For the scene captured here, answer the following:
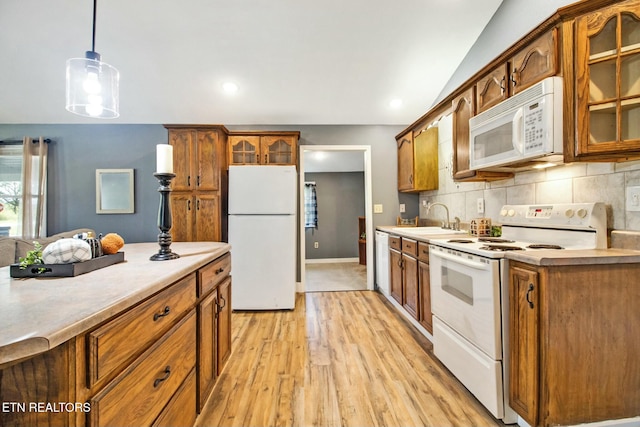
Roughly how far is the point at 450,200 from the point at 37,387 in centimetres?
330

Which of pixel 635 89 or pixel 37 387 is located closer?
pixel 37 387


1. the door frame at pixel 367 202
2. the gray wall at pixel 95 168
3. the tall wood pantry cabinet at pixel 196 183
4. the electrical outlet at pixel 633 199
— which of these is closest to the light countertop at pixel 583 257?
the electrical outlet at pixel 633 199

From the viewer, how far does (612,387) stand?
1.30 meters

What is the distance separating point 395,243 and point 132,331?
2598 mm

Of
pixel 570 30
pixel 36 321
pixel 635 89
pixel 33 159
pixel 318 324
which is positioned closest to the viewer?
pixel 36 321

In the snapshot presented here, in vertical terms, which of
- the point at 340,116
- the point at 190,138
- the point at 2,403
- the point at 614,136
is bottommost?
the point at 2,403

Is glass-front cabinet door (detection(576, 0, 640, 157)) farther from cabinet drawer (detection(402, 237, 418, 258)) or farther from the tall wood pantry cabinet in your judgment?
the tall wood pantry cabinet

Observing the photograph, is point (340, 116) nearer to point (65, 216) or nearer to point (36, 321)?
point (36, 321)

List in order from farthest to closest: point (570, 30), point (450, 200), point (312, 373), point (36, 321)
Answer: point (450, 200) → point (312, 373) → point (570, 30) → point (36, 321)

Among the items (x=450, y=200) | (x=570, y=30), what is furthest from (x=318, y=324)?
(x=570, y=30)

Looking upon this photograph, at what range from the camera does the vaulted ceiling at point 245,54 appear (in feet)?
7.63

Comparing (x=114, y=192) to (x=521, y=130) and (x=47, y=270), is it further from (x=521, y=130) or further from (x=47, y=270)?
(x=521, y=130)

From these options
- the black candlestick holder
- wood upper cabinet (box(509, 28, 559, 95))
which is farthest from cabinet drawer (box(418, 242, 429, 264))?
the black candlestick holder

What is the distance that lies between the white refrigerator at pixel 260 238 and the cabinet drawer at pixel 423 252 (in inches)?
55.3
